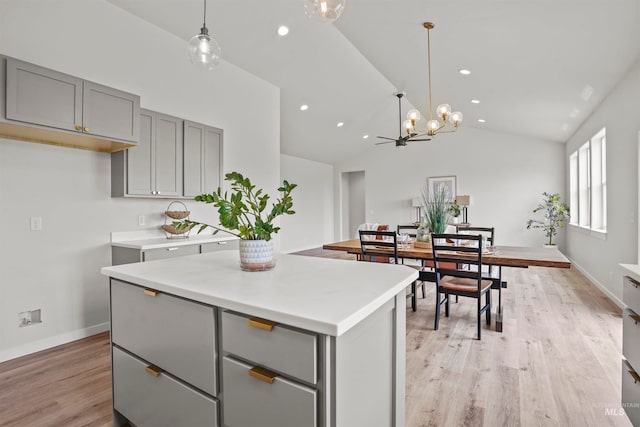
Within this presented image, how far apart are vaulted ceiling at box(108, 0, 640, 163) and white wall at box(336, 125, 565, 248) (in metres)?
0.94

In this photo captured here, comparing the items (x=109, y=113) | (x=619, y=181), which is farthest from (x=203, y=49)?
(x=619, y=181)

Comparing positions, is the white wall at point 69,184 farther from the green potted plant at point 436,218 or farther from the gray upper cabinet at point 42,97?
the green potted plant at point 436,218

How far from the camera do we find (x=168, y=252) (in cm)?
314

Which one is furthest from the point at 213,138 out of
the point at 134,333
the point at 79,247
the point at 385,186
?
the point at 385,186

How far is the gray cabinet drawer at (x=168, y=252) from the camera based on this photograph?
2.96 meters

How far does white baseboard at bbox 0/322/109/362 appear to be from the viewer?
258 centimetres

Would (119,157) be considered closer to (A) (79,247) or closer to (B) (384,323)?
(A) (79,247)

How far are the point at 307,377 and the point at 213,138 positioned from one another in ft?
11.6

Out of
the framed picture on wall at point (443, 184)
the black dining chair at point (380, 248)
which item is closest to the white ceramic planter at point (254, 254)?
the black dining chair at point (380, 248)

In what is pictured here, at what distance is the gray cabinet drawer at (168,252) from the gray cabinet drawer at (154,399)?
1410 millimetres

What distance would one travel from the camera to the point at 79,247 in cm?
298

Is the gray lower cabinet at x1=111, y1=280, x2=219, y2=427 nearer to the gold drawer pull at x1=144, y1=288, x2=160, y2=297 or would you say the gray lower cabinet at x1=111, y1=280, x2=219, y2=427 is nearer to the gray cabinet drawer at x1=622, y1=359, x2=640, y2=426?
the gold drawer pull at x1=144, y1=288, x2=160, y2=297

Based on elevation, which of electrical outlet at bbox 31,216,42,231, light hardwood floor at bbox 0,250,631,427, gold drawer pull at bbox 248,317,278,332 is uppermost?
electrical outlet at bbox 31,216,42,231

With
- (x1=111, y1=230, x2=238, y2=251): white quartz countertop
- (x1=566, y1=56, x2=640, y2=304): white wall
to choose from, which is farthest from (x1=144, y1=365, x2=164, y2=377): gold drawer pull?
(x1=566, y1=56, x2=640, y2=304): white wall
